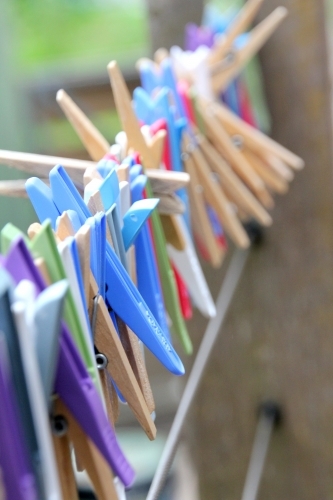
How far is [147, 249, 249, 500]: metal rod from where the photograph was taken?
52 centimetres

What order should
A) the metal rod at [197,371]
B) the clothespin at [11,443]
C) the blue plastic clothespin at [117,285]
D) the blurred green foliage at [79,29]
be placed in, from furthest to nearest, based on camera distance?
the blurred green foliage at [79,29]
the metal rod at [197,371]
the blue plastic clothespin at [117,285]
the clothespin at [11,443]

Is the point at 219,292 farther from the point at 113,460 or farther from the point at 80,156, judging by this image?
the point at 80,156

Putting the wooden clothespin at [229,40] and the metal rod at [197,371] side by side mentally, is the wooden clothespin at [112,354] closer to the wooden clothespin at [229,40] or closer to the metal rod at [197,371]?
the metal rod at [197,371]

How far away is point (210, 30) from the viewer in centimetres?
92

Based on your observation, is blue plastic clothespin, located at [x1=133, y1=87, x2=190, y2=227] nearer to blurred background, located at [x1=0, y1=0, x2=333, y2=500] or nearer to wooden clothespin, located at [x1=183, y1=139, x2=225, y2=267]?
wooden clothespin, located at [x1=183, y1=139, x2=225, y2=267]

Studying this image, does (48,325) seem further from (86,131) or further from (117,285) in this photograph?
(86,131)

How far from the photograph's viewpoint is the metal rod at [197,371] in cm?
52

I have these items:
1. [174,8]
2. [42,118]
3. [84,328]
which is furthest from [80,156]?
[84,328]

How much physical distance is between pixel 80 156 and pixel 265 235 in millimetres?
1177

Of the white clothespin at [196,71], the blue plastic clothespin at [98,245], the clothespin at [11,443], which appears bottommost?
the clothespin at [11,443]

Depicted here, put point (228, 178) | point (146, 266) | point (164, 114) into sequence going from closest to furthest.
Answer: point (146, 266) < point (164, 114) < point (228, 178)

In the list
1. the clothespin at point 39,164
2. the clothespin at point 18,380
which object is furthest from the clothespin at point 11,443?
the clothespin at point 39,164

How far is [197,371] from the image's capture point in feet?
2.47

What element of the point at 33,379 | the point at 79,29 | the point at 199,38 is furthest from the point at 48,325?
the point at 79,29
